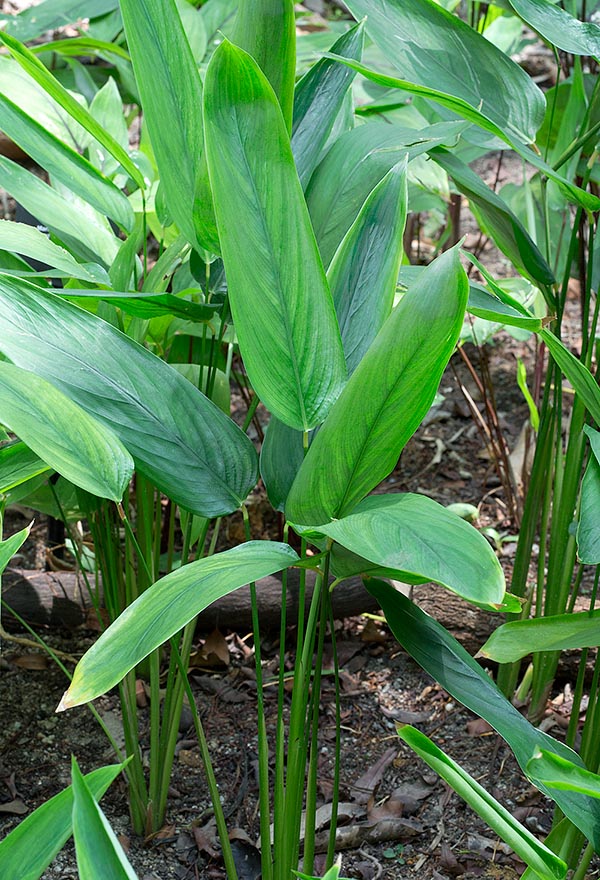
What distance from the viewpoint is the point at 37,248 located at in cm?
69

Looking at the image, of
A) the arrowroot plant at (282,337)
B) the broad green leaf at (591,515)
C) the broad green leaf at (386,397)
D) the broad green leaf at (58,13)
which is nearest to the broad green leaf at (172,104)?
the arrowroot plant at (282,337)

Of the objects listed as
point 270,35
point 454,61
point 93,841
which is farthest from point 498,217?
point 93,841

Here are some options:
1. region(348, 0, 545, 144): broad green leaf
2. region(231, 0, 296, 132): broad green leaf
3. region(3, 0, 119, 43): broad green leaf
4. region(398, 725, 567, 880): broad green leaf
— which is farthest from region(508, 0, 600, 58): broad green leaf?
region(3, 0, 119, 43): broad green leaf

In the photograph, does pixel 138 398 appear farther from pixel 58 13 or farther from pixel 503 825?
pixel 58 13

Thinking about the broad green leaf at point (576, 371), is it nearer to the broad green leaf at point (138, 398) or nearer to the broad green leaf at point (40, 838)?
the broad green leaf at point (138, 398)

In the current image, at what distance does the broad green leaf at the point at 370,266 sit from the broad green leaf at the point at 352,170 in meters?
0.07

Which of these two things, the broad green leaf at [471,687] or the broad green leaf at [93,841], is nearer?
the broad green leaf at [93,841]

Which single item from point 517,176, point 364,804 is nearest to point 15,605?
point 364,804

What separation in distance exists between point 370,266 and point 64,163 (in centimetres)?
33

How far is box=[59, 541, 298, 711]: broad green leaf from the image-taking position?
46cm

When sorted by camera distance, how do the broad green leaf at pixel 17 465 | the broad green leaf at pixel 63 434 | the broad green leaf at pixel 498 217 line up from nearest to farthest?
1. the broad green leaf at pixel 63 434
2. the broad green leaf at pixel 17 465
3. the broad green leaf at pixel 498 217

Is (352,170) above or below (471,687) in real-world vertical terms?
above

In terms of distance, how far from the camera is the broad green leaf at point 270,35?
2.08 feet

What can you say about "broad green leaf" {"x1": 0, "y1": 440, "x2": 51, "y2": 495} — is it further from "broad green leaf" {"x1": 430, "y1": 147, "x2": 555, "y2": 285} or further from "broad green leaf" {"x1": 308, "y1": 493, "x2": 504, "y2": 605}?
"broad green leaf" {"x1": 430, "y1": 147, "x2": 555, "y2": 285}
